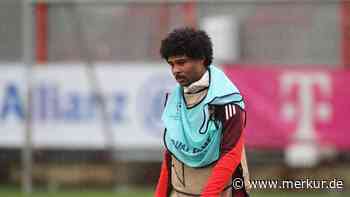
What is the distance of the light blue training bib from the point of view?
199 inches

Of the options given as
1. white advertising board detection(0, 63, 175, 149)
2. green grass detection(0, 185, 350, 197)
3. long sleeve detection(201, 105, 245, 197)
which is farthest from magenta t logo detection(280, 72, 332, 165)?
long sleeve detection(201, 105, 245, 197)

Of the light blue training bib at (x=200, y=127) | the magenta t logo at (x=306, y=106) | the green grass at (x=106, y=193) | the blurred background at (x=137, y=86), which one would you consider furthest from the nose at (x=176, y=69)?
the magenta t logo at (x=306, y=106)

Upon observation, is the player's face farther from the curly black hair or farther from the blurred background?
the blurred background

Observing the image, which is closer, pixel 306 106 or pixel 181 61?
pixel 181 61

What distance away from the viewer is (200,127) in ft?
16.6

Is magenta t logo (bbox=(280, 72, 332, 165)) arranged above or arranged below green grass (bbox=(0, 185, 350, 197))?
above

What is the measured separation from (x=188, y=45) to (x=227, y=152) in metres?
0.56

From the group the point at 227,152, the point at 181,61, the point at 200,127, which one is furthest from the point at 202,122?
the point at 181,61

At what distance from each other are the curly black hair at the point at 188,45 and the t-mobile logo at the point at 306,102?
265 inches

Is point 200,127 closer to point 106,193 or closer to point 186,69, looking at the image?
point 186,69

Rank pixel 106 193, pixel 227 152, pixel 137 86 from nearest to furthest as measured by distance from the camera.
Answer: pixel 227 152
pixel 106 193
pixel 137 86

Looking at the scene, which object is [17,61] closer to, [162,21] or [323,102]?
[162,21]

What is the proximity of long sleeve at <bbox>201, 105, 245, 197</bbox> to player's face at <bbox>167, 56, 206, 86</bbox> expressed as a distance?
0.21m

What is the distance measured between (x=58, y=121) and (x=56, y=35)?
3.45 feet
